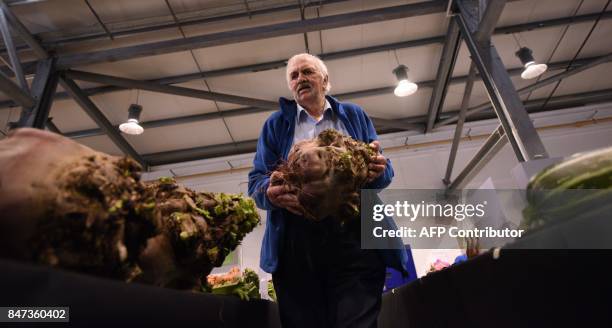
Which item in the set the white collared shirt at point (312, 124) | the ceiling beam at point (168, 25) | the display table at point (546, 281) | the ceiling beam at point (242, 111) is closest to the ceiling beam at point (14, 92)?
the ceiling beam at point (168, 25)

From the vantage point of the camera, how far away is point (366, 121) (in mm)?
1963

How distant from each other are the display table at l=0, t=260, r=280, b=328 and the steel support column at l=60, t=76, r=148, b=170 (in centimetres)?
609

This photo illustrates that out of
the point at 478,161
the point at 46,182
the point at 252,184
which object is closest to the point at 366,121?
the point at 252,184

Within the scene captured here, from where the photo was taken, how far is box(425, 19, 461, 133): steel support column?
5.72 meters

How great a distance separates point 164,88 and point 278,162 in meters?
4.95

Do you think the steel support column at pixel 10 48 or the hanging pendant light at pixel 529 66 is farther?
the hanging pendant light at pixel 529 66

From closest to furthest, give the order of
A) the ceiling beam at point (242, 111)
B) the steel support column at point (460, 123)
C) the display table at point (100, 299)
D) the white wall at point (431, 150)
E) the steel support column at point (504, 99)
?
the display table at point (100, 299) < the steel support column at point (504, 99) < the steel support column at point (460, 123) < the ceiling beam at point (242, 111) < the white wall at point (431, 150)

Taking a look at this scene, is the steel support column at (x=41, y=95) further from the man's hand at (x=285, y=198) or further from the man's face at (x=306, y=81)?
the man's hand at (x=285, y=198)

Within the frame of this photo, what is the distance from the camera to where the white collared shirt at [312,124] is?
72.9 inches

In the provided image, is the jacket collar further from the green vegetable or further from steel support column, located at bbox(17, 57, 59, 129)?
steel support column, located at bbox(17, 57, 59, 129)

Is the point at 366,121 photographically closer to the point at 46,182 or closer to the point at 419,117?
the point at 46,182

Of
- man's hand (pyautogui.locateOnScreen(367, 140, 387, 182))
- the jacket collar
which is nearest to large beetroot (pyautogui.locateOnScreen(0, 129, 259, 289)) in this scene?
man's hand (pyautogui.locateOnScreen(367, 140, 387, 182))

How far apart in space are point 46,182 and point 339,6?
546 centimetres

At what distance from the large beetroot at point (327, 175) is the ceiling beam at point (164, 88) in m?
5.20
